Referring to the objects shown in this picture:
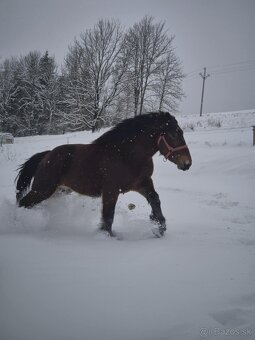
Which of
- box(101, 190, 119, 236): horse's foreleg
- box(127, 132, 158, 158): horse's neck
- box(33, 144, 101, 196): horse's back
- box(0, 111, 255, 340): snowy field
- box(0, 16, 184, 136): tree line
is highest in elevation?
box(0, 16, 184, 136): tree line

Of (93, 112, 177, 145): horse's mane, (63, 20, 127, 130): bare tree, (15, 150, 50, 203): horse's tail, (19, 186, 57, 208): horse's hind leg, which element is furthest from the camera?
(63, 20, 127, 130): bare tree

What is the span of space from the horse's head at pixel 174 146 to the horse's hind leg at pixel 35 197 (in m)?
1.86

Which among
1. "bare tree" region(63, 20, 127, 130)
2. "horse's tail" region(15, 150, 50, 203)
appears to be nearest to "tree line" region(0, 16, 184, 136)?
"bare tree" region(63, 20, 127, 130)

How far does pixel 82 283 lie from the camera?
2295mm

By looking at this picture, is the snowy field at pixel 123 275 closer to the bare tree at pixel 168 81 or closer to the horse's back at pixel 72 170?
the horse's back at pixel 72 170

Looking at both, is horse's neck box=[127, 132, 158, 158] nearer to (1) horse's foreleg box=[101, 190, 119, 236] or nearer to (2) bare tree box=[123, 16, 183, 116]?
(1) horse's foreleg box=[101, 190, 119, 236]

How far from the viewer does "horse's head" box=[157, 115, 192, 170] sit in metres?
3.96

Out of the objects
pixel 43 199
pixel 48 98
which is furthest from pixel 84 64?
pixel 43 199

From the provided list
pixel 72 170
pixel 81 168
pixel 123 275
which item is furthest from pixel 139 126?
pixel 123 275

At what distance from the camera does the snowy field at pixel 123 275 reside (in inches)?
69.7

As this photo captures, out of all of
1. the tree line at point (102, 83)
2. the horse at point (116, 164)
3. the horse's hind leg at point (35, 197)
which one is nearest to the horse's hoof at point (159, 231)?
the horse at point (116, 164)

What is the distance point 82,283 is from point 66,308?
0.37 meters

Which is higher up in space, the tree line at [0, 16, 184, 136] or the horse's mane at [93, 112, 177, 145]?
the tree line at [0, 16, 184, 136]

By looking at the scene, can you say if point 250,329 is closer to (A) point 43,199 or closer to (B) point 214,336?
(B) point 214,336
